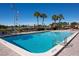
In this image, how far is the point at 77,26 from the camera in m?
10.4

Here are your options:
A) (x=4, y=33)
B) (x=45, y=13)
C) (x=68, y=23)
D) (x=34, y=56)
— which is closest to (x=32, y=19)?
(x=45, y=13)

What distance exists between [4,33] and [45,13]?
3.93 metres

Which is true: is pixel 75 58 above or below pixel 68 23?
below

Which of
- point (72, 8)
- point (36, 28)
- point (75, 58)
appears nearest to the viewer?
point (75, 58)

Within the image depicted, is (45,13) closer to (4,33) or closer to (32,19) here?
(32,19)

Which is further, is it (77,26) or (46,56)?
(77,26)

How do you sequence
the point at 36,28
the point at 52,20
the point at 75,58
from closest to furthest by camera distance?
1. the point at 75,58
2. the point at 52,20
3. the point at 36,28

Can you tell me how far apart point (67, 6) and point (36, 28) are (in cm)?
302

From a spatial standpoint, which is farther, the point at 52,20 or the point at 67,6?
the point at 52,20

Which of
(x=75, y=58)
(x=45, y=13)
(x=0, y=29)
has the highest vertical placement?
(x=45, y=13)

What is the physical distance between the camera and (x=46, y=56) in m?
6.66

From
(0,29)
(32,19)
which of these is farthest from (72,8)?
(0,29)

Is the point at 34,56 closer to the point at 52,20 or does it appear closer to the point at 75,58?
the point at 75,58

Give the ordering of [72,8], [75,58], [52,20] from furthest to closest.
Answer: [52,20], [72,8], [75,58]
